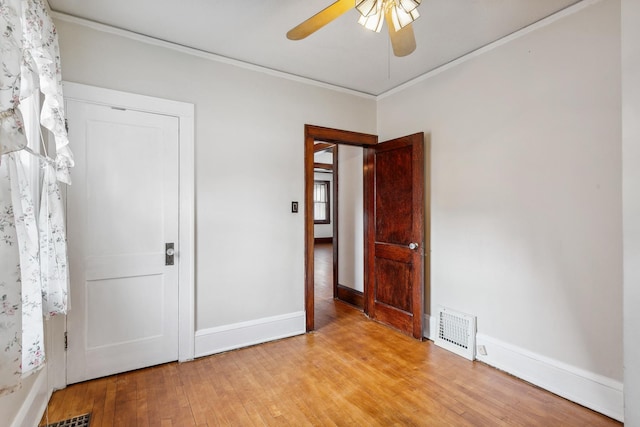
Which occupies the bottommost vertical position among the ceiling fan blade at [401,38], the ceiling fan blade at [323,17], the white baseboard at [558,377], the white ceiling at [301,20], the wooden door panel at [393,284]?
the white baseboard at [558,377]

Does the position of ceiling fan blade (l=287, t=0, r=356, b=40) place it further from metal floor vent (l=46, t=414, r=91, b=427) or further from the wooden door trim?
metal floor vent (l=46, t=414, r=91, b=427)

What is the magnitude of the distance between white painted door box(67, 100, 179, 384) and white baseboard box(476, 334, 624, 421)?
277cm

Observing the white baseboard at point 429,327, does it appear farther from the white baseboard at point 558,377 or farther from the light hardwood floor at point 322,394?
the white baseboard at point 558,377

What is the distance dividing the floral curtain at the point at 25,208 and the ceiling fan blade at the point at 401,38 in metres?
1.60

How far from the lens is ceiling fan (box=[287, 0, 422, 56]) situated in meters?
1.56

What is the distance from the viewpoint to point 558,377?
2.31m

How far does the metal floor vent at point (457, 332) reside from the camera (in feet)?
9.37

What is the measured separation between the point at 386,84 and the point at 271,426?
342 centimetres

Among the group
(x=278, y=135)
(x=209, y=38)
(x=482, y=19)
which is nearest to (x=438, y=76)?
(x=482, y=19)

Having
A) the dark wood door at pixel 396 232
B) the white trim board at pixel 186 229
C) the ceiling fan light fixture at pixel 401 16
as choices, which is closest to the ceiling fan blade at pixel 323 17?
the ceiling fan light fixture at pixel 401 16

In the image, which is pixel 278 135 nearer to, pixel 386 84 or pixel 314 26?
pixel 386 84

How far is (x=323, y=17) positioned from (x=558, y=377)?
9.43 ft

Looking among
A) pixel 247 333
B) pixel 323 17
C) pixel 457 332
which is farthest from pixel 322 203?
pixel 323 17

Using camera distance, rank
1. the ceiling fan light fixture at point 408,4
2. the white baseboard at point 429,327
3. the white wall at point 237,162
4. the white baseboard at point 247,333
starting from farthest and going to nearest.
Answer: the white baseboard at point 429,327 → the white baseboard at point 247,333 → the white wall at point 237,162 → the ceiling fan light fixture at point 408,4
